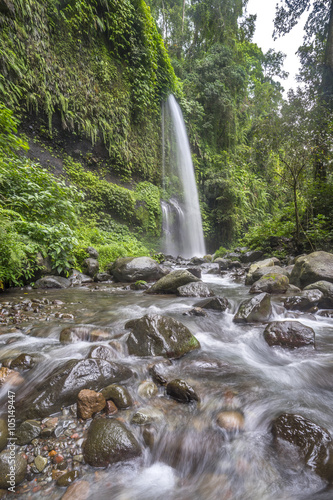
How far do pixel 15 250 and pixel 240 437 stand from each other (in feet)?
14.9

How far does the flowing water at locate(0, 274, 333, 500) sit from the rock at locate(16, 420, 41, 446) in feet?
1.19

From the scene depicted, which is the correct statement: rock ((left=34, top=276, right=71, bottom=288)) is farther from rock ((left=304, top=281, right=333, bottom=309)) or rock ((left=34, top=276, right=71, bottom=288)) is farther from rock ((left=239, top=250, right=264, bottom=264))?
rock ((left=239, top=250, right=264, bottom=264))

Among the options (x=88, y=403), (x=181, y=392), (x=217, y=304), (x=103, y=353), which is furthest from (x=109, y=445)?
(x=217, y=304)

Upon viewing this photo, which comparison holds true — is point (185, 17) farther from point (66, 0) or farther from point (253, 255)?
point (253, 255)

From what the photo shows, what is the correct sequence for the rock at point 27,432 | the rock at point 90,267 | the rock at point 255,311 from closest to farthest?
the rock at point 27,432 < the rock at point 255,311 < the rock at point 90,267

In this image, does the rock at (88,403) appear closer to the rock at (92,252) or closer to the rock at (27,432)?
the rock at (27,432)

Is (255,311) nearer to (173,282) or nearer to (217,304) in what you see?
(217,304)

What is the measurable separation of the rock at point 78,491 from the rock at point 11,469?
30 centimetres

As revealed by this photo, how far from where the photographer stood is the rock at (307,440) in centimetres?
139

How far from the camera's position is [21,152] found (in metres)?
9.17

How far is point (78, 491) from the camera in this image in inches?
53.0

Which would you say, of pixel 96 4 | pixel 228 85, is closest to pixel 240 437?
pixel 96 4

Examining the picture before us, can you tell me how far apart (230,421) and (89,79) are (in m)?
14.9

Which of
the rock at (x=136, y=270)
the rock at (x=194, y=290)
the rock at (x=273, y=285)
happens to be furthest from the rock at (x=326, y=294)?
the rock at (x=136, y=270)
